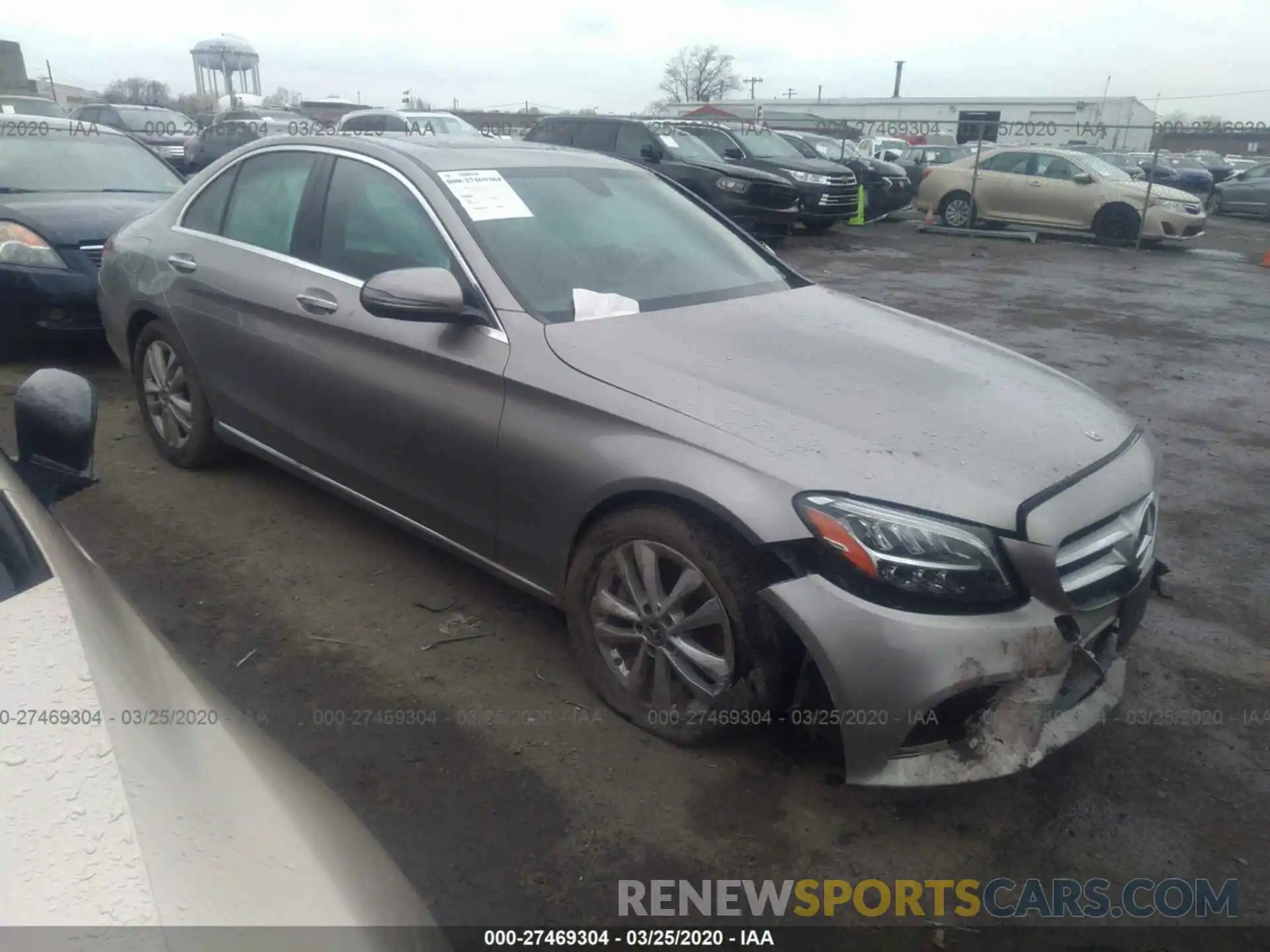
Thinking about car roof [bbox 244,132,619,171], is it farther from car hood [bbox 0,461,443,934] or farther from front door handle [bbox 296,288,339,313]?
car hood [bbox 0,461,443,934]

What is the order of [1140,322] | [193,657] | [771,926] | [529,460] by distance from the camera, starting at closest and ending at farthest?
[771,926] → [529,460] → [193,657] → [1140,322]

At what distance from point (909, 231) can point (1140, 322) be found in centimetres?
876

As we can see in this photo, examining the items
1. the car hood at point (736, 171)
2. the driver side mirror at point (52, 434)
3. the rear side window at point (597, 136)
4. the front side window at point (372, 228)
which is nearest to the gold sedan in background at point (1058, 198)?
the car hood at point (736, 171)

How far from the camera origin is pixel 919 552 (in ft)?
7.31

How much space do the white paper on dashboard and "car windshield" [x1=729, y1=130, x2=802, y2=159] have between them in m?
13.6

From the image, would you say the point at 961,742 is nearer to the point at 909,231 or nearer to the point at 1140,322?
the point at 1140,322

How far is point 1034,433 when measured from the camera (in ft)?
8.52

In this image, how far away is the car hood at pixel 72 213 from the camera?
232 inches

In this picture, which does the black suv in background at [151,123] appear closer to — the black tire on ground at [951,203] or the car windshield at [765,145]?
the car windshield at [765,145]

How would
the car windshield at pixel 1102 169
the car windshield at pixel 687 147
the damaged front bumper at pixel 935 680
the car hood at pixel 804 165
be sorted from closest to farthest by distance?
the damaged front bumper at pixel 935 680
the car windshield at pixel 687 147
the car hood at pixel 804 165
the car windshield at pixel 1102 169

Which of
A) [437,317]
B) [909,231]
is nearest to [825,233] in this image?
[909,231]

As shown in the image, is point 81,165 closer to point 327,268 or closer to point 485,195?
point 327,268

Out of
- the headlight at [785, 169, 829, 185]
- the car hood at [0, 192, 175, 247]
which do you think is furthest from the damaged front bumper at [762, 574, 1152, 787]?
the headlight at [785, 169, 829, 185]

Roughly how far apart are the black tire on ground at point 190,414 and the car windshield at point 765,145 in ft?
41.9
